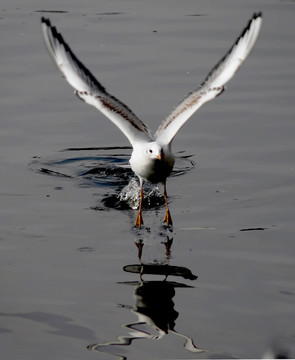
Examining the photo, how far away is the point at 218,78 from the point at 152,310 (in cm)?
306

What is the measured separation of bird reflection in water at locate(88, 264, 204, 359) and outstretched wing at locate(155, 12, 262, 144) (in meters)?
2.02

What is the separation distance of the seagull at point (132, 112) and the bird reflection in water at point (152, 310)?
1.23 metres

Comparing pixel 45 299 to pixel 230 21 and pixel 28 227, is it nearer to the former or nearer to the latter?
pixel 28 227

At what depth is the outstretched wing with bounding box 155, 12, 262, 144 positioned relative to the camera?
936cm

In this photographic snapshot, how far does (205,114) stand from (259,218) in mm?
3787

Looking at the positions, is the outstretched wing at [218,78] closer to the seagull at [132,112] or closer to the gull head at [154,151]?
the seagull at [132,112]

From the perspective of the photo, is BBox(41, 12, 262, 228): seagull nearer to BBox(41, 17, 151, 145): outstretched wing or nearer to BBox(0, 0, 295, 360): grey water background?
BBox(41, 17, 151, 145): outstretched wing

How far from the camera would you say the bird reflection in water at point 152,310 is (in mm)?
6957

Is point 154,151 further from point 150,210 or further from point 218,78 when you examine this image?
point 218,78

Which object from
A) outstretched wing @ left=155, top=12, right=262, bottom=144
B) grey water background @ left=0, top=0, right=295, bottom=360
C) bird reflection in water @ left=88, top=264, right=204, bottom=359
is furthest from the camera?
outstretched wing @ left=155, top=12, right=262, bottom=144

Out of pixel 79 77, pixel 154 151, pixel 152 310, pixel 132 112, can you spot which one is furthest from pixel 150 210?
pixel 152 310

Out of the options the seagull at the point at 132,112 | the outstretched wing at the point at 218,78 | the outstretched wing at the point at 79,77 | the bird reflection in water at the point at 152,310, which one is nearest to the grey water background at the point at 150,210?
the bird reflection in water at the point at 152,310

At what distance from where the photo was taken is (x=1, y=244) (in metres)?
8.82

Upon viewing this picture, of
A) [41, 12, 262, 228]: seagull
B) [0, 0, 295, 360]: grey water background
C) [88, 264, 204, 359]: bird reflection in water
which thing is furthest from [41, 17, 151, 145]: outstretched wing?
[88, 264, 204, 359]: bird reflection in water
